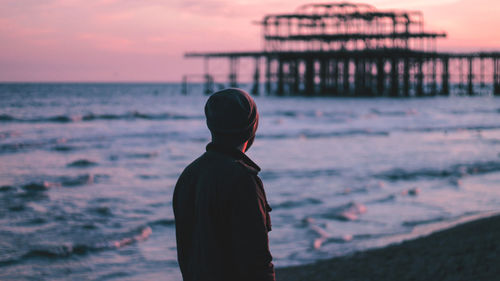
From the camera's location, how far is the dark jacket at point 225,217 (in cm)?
215

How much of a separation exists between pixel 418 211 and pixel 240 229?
23.9 ft

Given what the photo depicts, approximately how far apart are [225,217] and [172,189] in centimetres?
916

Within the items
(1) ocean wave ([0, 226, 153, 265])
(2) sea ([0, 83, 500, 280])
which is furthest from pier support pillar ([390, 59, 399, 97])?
(1) ocean wave ([0, 226, 153, 265])

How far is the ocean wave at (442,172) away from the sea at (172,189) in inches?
1.7

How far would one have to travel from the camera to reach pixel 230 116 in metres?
2.27

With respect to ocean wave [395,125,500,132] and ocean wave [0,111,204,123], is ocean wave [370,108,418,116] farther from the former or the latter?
ocean wave [0,111,204,123]

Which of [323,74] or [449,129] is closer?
[449,129]

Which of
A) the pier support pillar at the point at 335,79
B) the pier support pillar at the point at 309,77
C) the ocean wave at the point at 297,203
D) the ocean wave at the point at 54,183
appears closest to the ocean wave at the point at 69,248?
the ocean wave at the point at 297,203

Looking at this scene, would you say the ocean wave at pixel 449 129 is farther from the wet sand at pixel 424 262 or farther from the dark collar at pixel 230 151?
the dark collar at pixel 230 151

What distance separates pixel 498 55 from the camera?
2135 inches

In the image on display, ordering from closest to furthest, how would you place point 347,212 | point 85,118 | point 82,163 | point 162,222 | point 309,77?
point 162,222 < point 347,212 < point 82,163 < point 85,118 < point 309,77

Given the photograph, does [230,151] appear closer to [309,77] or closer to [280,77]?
[309,77]

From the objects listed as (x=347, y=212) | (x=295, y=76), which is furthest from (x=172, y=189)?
(x=295, y=76)

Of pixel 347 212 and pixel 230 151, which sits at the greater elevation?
pixel 230 151
